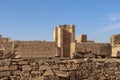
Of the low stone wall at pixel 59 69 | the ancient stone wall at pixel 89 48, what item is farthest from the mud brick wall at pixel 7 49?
the ancient stone wall at pixel 89 48

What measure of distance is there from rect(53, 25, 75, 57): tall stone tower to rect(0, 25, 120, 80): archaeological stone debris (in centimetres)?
206

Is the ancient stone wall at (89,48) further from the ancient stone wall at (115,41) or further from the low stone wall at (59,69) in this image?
the ancient stone wall at (115,41)

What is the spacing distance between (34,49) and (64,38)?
764 cm

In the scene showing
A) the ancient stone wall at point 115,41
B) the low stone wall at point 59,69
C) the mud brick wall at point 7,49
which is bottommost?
the low stone wall at point 59,69

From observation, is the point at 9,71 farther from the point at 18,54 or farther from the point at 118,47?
the point at 118,47

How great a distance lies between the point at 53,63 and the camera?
311 inches

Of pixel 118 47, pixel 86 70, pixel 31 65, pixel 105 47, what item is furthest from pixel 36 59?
pixel 118 47

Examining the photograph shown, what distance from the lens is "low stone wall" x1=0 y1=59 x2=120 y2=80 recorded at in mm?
7539

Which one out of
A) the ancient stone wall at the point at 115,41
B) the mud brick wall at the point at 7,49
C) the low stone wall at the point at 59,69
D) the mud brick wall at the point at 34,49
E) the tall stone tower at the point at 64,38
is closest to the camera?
the low stone wall at the point at 59,69

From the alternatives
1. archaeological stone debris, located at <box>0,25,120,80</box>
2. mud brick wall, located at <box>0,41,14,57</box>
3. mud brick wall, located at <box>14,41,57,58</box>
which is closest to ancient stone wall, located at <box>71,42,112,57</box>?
archaeological stone debris, located at <box>0,25,120,80</box>

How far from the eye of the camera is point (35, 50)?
29.2 ft

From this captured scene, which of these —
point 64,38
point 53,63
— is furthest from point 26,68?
point 64,38

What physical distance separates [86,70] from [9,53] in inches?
103

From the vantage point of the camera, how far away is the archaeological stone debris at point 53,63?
758 cm
